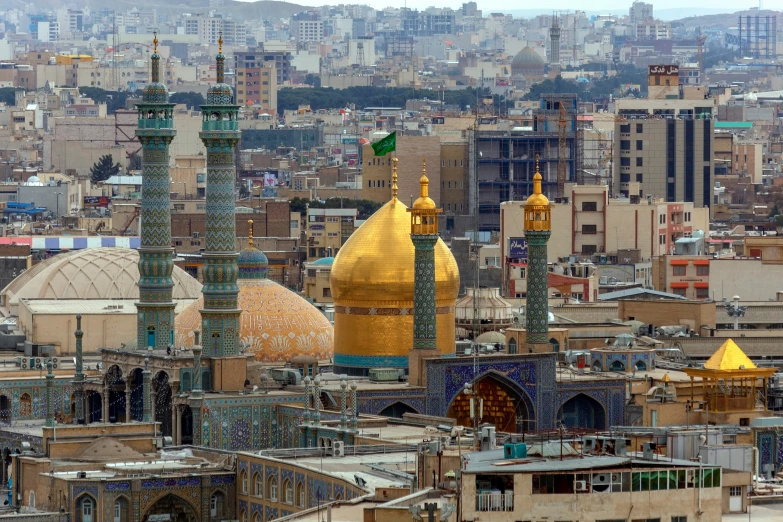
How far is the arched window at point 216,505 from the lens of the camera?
39406mm

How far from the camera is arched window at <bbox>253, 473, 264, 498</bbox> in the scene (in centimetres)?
3884

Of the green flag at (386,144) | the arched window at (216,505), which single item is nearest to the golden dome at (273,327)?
the green flag at (386,144)

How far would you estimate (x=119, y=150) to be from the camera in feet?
447

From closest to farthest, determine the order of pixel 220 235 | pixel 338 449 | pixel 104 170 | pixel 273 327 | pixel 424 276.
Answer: pixel 338 449
pixel 424 276
pixel 220 235
pixel 273 327
pixel 104 170

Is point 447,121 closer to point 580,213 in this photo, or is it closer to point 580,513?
point 580,213

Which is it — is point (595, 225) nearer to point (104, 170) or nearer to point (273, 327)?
point (273, 327)

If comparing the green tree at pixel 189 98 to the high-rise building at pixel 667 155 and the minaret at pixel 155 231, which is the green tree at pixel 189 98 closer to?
the high-rise building at pixel 667 155

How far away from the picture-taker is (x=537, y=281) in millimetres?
46969

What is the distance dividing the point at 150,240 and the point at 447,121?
8542cm

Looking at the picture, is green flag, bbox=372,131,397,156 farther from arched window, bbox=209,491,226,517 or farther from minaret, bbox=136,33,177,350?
arched window, bbox=209,491,226,517

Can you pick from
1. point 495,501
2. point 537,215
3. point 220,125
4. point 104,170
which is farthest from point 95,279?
point 104,170

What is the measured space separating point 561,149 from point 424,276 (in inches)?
2292

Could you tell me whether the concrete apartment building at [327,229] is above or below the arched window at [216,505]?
above

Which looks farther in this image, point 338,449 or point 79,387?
point 79,387
